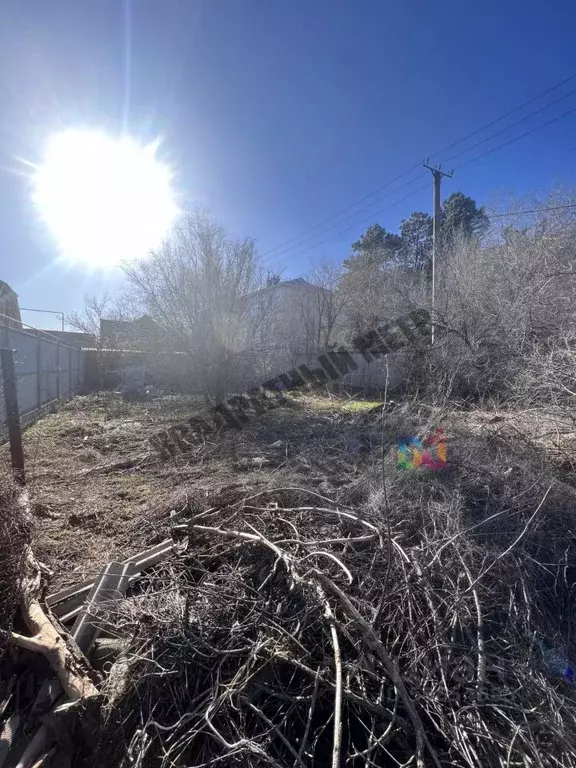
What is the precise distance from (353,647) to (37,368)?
7.93m

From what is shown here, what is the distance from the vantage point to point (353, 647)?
5.69 feet

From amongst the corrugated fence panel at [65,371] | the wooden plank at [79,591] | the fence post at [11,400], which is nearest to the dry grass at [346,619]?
the wooden plank at [79,591]

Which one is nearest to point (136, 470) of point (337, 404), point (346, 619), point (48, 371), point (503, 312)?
point (346, 619)

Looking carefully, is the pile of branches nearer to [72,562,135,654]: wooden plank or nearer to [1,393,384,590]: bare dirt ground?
[72,562,135,654]: wooden plank

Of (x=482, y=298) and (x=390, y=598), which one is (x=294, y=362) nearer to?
(x=482, y=298)

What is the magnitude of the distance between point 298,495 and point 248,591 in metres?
1.03

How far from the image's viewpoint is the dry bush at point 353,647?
4.62ft

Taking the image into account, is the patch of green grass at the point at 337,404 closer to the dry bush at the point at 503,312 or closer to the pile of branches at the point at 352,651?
the dry bush at the point at 503,312

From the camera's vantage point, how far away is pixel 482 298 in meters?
8.66

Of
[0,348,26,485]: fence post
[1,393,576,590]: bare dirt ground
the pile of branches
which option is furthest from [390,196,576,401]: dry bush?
[0,348,26,485]: fence post

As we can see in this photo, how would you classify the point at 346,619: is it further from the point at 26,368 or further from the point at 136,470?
the point at 26,368

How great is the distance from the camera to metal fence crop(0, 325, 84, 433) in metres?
5.74

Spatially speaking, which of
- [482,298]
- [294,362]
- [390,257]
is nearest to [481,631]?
[482,298]

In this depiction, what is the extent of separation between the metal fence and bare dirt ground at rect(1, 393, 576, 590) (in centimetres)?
56
